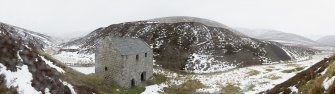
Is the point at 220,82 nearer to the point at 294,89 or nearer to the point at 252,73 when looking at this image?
the point at 252,73

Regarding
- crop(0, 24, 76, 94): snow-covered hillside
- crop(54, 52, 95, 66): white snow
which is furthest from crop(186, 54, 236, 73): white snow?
crop(0, 24, 76, 94): snow-covered hillside

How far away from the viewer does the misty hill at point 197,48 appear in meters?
82.2

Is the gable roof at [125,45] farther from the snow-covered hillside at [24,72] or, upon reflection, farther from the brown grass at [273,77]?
the brown grass at [273,77]

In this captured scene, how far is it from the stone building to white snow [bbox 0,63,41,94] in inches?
919

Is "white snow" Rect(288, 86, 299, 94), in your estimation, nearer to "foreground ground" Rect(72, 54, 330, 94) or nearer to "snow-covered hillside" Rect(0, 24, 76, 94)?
"snow-covered hillside" Rect(0, 24, 76, 94)

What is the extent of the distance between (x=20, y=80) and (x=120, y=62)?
24.8m

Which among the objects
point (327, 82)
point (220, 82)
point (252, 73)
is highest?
point (327, 82)

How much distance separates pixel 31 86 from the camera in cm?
2841

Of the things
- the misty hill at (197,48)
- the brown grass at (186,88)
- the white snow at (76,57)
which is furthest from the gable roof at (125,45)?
the white snow at (76,57)

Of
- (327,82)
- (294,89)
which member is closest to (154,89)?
(294,89)

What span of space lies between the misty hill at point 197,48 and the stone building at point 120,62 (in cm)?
2279

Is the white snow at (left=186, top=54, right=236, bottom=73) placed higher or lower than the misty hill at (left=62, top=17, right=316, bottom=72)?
lower

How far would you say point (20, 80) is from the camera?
A: 28.1m

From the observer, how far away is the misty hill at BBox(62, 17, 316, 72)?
82250mm
